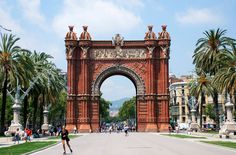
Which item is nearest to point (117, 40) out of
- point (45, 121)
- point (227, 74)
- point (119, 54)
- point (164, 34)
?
point (119, 54)

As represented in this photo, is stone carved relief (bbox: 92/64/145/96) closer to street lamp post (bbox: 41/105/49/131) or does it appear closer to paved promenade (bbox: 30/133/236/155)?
street lamp post (bbox: 41/105/49/131)

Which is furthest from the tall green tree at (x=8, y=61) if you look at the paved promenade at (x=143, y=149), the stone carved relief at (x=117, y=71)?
the stone carved relief at (x=117, y=71)

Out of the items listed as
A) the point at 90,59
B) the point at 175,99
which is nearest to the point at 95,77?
the point at 90,59

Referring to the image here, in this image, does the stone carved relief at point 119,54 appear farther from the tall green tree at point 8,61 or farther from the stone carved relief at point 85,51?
the tall green tree at point 8,61

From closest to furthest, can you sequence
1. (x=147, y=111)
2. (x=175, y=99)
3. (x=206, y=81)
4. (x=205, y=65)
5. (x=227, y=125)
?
(x=227, y=125) < (x=205, y=65) < (x=206, y=81) < (x=147, y=111) < (x=175, y=99)

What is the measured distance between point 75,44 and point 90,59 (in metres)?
3.65

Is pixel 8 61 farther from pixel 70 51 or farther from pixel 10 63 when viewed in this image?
pixel 70 51

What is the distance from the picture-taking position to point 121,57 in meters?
75.0

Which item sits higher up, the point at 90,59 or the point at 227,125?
the point at 90,59

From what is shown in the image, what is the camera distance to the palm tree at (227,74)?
158 ft

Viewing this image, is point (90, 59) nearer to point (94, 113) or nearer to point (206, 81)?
point (94, 113)

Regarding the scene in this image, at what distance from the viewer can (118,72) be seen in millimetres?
75750

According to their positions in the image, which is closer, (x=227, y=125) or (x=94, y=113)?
(x=227, y=125)

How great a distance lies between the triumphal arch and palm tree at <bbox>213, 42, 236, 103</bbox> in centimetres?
2139
